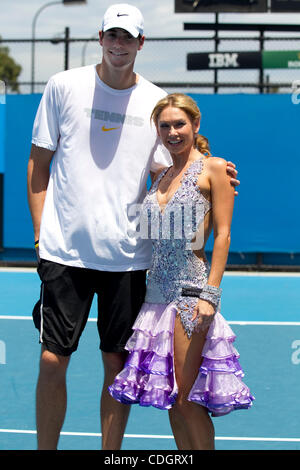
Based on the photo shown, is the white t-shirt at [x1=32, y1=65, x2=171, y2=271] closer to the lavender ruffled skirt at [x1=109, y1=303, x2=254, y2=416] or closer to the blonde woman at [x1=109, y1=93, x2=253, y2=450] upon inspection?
the blonde woman at [x1=109, y1=93, x2=253, y2=450]

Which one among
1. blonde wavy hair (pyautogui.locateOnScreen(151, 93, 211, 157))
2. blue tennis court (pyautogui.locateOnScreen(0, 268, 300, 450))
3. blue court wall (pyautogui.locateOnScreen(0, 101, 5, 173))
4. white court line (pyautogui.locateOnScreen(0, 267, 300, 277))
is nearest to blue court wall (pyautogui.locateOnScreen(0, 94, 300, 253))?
white court line (pyautogui.locateOnScreen(0, 267, 300, 277))

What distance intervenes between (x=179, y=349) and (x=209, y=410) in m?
0.28

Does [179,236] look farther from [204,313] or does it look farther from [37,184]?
[37,184]

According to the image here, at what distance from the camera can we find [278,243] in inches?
396

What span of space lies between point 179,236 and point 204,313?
34 centimetres

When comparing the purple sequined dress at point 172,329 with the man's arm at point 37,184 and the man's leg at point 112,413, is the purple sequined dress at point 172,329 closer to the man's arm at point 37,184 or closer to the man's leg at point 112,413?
the man's leg at point 112,413

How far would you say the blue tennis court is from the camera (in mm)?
3945

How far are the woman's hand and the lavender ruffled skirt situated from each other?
0.05 meters

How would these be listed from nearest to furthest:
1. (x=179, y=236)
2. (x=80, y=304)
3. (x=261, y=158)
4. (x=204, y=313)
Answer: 1. (x=204, y=313)
2. (x=179, y=236)
3. (x=80, y=304)
4. (x=261, y=158)

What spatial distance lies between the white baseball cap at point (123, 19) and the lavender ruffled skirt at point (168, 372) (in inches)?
46.1

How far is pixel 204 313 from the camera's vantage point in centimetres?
301

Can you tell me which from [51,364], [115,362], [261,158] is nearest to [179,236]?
[115,362]

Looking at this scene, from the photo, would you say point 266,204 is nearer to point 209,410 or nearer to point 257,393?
point 257,393
